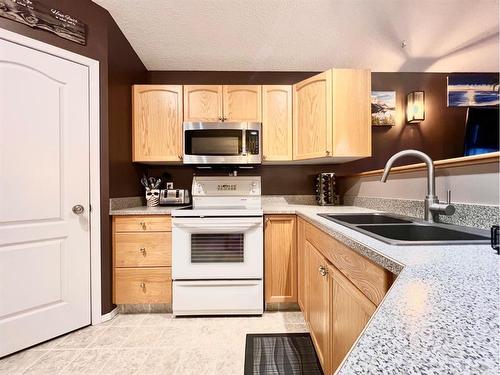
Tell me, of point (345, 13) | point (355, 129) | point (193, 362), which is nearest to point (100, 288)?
point (193, 362)

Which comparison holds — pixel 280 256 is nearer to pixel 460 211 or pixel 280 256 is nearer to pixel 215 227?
pixel 215 227

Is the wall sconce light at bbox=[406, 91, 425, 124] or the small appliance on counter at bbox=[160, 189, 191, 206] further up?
the wall sconce light at bbox=[406, 91, 425, 124]

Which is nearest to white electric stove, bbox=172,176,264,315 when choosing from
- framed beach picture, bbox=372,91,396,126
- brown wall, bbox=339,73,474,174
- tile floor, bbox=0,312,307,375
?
tile floor, bbox=0,312,307,375

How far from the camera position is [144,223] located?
2.03 meters

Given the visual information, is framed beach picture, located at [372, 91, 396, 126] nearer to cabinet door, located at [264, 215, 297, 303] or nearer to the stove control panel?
the stove control panel

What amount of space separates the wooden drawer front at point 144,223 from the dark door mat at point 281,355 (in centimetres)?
105

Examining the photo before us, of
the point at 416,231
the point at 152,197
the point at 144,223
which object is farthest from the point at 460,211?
the point at 152,197

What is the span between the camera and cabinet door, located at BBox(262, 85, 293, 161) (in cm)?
246

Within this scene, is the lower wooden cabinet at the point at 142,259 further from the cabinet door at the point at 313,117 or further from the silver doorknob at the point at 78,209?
the cabinet door at the point at 313,117

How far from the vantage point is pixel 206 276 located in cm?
199

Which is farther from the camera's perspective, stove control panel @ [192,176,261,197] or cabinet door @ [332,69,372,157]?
stove control panel @ [192,176,261,197]

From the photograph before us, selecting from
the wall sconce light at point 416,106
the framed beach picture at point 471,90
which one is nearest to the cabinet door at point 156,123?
the wall sconce light at point 416,106

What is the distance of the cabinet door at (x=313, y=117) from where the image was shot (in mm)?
2174

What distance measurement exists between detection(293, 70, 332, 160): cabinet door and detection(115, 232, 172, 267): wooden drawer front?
1.44 m
